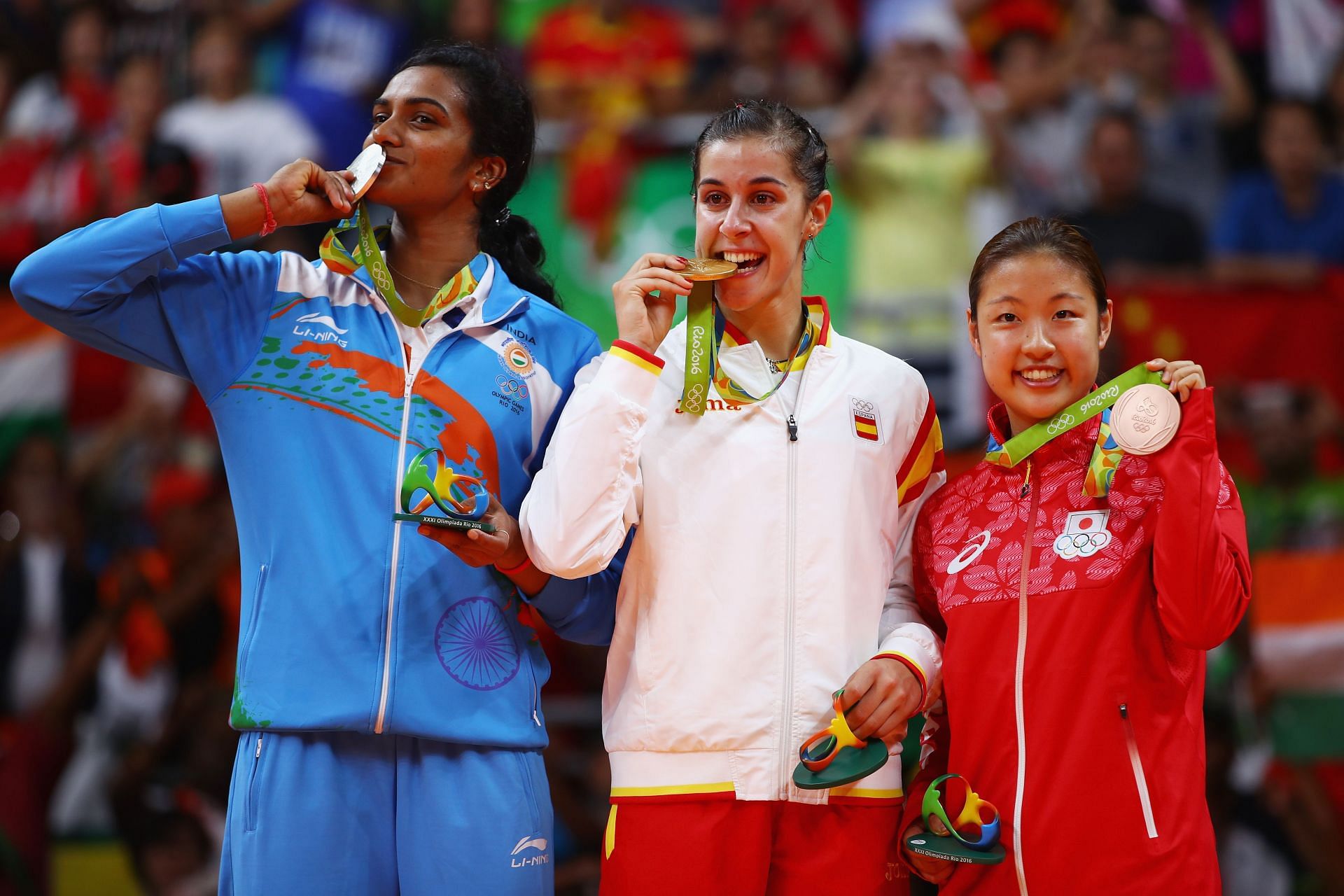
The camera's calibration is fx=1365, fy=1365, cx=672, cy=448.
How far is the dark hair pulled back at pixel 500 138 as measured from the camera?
3.09 m

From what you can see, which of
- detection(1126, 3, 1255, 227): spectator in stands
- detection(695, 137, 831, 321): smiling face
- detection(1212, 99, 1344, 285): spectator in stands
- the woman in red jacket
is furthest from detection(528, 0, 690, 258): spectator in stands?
the woman in red jacket

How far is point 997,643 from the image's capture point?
2676mm

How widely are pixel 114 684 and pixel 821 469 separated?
518 centimetres

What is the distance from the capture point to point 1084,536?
268 centimetres

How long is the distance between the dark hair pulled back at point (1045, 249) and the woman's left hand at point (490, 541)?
109 cm

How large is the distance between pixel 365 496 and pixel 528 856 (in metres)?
0.78

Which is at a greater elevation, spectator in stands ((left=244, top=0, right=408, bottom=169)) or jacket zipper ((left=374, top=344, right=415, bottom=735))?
spectator in stands ((left=244, top=0, right=408, bottom=169))

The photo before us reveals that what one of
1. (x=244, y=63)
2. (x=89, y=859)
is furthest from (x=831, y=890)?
(x=244, y=63)

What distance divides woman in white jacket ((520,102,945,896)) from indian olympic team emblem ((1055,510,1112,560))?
13.4 inches

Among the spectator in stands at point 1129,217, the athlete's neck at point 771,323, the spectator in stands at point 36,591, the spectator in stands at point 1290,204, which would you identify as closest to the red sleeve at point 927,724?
the athlete's neck at point 771,323

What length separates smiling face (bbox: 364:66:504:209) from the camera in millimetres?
2971

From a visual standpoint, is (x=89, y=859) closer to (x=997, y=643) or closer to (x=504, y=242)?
(x=504, y=242)

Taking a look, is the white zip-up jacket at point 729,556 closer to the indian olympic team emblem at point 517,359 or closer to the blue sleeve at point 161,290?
the indian olympic team emblem at point 517,359

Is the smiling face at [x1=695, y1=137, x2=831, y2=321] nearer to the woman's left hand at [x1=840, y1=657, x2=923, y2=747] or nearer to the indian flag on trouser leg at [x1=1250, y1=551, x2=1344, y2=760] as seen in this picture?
the woman's left hand at [x1=840, y1=657, x2=923, y2=747]
